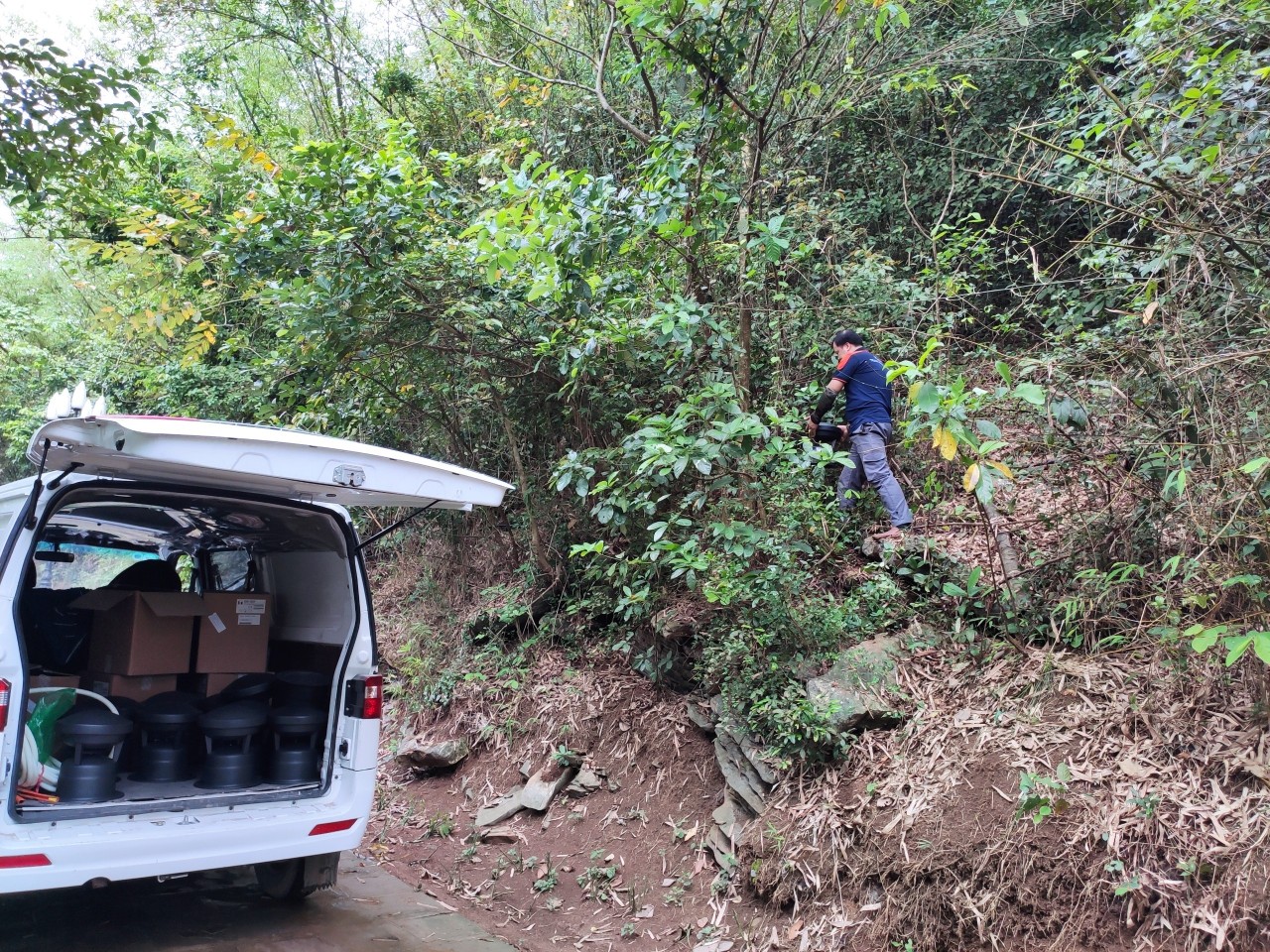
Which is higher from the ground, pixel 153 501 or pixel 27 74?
pixel 27 74

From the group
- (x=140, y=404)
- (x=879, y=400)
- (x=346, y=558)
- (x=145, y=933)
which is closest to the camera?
(x=145, y=933)

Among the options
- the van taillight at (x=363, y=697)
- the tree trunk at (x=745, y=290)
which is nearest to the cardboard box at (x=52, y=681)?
the van taillight at (x=363, y=697)

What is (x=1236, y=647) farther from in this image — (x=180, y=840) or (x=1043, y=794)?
(x=180, y=840)

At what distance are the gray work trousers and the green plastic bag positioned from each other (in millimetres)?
4721

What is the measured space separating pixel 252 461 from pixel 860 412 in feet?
13.7

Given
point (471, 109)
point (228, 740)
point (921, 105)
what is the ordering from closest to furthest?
point (228, 740), point (921, 105), point (471, 109)

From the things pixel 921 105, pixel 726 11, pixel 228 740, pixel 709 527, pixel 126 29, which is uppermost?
pixel 126 29

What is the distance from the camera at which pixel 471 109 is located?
411 inches

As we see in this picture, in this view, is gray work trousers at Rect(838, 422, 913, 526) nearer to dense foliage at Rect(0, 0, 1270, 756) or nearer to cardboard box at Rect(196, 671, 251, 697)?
dense foliage at Rect(0, 0, 1270, 756)

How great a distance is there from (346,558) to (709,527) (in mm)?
→ 2087

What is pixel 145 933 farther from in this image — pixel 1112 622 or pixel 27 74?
pixel 27 74

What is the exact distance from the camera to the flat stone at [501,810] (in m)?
5.75

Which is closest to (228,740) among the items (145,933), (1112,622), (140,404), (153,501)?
(145,933)

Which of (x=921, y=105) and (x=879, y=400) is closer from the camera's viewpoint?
(x=879, y=400)
